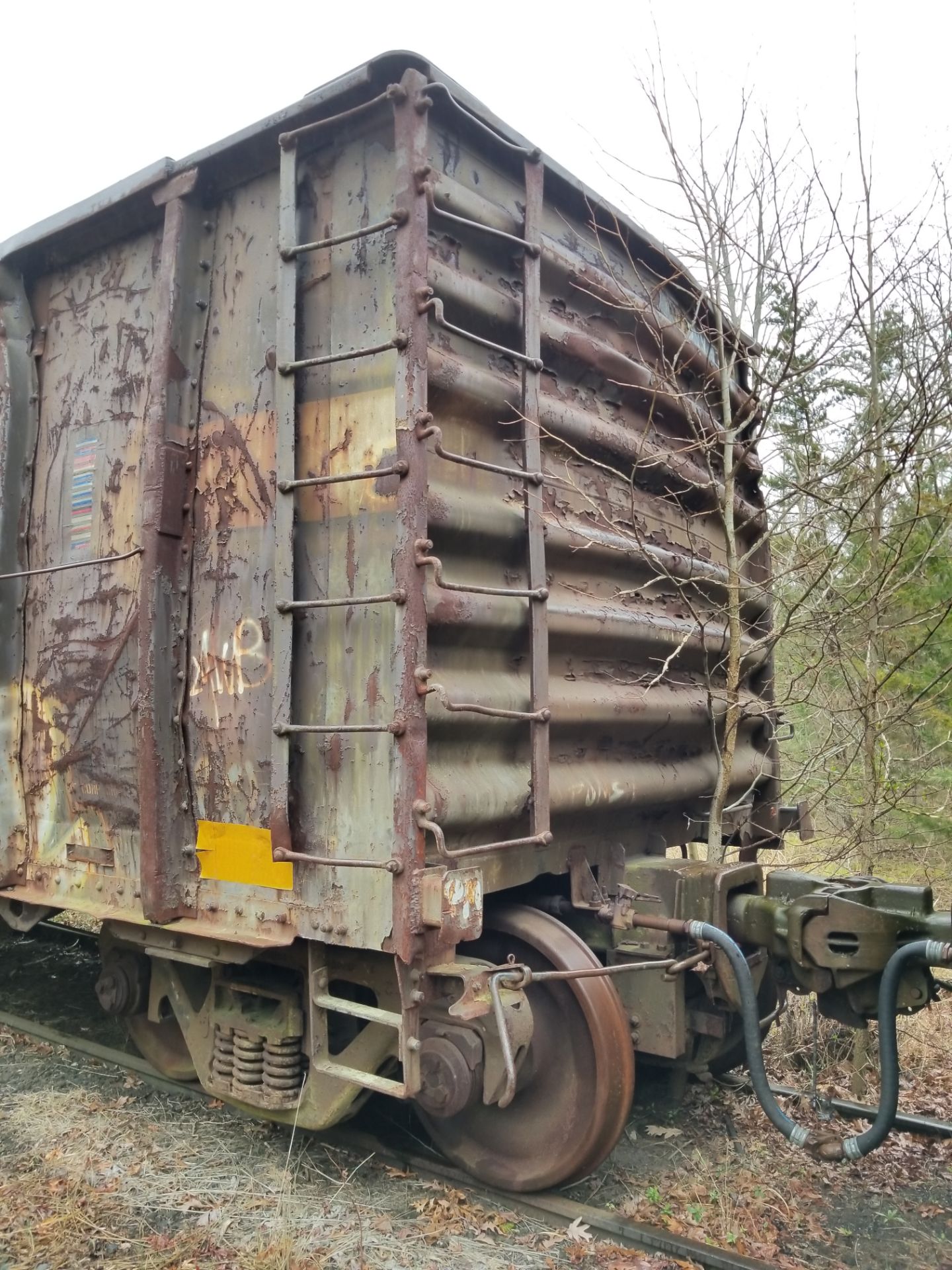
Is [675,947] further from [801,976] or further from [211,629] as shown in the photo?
[211,629]

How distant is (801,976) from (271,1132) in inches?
89.0

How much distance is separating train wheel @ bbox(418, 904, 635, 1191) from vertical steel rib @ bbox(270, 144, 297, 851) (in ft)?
3.23

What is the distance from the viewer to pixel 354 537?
3330 mm

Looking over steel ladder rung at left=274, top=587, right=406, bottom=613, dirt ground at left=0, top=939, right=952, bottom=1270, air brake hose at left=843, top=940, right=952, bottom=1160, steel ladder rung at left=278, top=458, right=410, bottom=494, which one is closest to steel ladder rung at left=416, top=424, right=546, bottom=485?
steel ladder rung at left=278, top=458, right=410, bottom=494

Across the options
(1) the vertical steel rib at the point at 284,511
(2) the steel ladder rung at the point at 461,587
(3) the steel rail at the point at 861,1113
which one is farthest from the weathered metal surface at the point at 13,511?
(2) the steel ladder rung at the point at 461,587

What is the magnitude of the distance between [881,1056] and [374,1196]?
1851mm

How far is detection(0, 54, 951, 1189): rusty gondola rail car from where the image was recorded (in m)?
3.20

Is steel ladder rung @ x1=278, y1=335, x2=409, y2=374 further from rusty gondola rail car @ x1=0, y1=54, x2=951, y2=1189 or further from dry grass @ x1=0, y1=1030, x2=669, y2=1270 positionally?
dry grass @ x1=0, y1=1030, x2=669, y2=1270

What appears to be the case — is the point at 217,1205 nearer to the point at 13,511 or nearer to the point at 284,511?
the point at 284,511

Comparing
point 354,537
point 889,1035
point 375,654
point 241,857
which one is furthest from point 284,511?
point 889,1035

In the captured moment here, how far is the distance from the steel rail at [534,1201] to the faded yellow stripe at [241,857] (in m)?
1.22

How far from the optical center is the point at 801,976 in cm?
337

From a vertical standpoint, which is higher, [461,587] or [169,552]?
[169,552]

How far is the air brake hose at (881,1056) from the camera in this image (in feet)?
9.32
